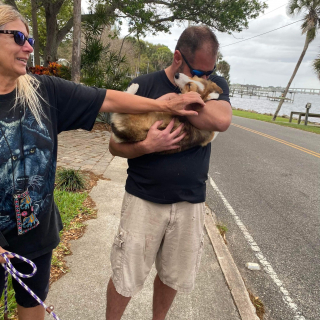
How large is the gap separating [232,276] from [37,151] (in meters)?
2.53

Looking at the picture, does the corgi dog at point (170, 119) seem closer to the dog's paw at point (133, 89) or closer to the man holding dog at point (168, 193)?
the man holding dog at point (168, 193)

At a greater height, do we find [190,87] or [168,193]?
[190,87]

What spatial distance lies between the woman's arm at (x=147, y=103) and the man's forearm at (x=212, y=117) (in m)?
0.07

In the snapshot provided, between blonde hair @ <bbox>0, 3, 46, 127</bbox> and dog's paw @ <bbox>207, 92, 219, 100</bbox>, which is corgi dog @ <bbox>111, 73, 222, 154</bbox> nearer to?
dog's paw @ <bbox>207, 92, 219, 100</bbox>

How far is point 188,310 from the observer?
260 cm

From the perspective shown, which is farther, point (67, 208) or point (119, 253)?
point (67, 208)

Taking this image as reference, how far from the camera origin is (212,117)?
182 cm

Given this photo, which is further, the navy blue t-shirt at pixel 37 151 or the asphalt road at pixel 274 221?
the asphalt road at pixel 274 221

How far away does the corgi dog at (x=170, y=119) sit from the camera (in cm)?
186

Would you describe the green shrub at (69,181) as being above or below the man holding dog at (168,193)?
below

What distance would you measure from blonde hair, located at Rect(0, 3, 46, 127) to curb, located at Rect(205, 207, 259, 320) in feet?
7.87

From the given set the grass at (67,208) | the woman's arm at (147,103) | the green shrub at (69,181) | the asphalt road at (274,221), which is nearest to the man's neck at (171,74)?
the woman's arm at (147,103)

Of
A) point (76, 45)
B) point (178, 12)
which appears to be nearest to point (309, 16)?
point (178, 12)

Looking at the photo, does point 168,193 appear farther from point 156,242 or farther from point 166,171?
point 156,242
